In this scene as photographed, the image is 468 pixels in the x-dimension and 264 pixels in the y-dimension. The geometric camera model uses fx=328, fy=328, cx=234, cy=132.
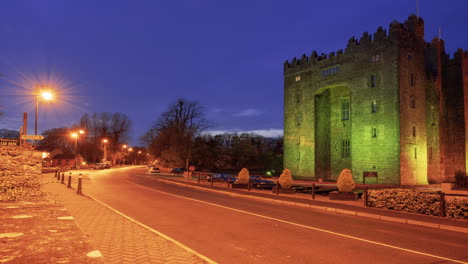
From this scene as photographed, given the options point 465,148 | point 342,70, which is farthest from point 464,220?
point 465,148

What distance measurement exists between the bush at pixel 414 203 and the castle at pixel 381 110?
21.3 metres

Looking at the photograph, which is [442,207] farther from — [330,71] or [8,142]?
[330,71]

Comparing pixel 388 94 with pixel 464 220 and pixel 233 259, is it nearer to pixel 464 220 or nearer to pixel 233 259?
pixel 464 220

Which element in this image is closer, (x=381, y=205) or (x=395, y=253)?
(x=395, y=253)

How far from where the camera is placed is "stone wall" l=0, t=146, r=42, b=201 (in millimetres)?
12875

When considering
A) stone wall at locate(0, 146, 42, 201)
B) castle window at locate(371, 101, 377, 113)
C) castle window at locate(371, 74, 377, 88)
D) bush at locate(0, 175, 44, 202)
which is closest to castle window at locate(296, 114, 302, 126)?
castle window at locate(371, 101, 377, 113)

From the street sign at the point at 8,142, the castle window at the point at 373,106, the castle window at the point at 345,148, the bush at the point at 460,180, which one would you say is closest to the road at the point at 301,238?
the street sign at the point at 8,142

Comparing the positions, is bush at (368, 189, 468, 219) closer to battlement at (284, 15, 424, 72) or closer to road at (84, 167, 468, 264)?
road at (84, 167, 468, 264)

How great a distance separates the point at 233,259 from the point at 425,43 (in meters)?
43.6

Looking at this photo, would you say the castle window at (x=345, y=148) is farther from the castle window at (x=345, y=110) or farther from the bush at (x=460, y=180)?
the bush at (x=460, y=180)

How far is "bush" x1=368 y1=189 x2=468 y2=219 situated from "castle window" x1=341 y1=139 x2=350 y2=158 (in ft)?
88.9

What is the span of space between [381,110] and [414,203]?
82.2ft

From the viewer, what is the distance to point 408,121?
1396 inches

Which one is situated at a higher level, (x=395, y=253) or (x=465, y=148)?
(x=465, y=148)
